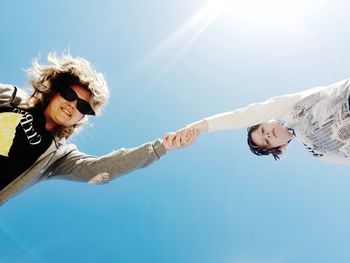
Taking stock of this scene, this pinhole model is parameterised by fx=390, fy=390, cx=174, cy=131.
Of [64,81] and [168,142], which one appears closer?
[168,142]

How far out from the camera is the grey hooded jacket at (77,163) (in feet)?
8.10

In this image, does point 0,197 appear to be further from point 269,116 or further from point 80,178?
point 269,116

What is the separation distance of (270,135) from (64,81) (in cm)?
158

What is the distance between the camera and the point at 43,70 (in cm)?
294

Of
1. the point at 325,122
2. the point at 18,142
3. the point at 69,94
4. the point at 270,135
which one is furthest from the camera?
the point at 270,135

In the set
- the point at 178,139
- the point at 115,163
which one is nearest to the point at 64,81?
the point at 115,163

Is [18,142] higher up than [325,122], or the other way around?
[325,122]

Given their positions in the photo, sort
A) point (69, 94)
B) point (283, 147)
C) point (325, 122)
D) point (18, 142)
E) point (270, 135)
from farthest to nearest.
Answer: point (283, 147)
point (270, 135)
point (69, 94)
point (325, 122)
point (18, 142)

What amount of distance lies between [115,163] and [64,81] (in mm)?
785

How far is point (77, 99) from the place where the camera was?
274cm

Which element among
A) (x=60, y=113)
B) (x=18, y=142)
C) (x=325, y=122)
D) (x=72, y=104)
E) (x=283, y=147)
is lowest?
(x=18, y=142)

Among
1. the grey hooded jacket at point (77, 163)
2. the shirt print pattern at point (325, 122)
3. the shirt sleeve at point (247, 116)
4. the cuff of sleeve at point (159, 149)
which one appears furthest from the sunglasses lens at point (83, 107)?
the shirt print pattern at point (325, 122)

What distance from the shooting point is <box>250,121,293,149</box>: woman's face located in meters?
2.94

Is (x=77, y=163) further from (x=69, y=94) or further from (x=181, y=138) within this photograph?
(x=181, y=138)
